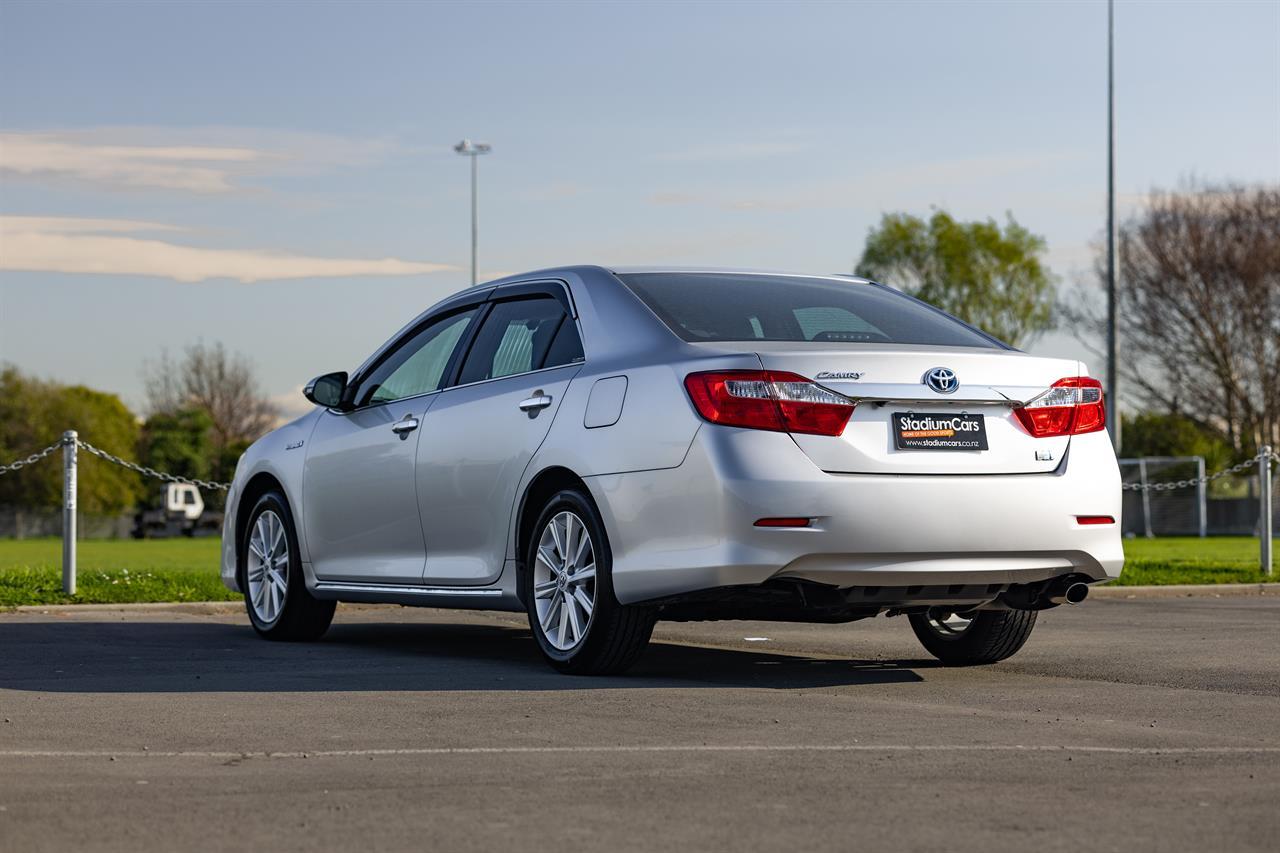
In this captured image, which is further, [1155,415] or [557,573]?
[1155,415]

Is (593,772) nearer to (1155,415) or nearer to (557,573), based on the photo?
(557,573)

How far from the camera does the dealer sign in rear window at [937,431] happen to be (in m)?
7.28

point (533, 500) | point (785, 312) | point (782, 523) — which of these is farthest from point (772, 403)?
point (533, 500)

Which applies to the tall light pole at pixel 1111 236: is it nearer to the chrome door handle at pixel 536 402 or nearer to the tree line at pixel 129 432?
the chrome door handle at pixel 536 402

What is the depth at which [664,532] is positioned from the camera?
290 inches

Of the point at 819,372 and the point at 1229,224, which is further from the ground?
the point at 1229,224

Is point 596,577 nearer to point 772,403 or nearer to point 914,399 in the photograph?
point 772,403

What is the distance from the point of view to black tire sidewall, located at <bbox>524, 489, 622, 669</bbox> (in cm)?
769

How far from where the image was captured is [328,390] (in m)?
10.1

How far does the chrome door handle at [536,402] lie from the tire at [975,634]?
203 cm

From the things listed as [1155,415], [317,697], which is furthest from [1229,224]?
[317,697]

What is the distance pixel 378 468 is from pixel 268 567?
143 cm

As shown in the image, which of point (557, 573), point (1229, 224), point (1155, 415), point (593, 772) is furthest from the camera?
point (1155, 415)

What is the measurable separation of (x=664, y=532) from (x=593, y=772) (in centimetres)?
208
